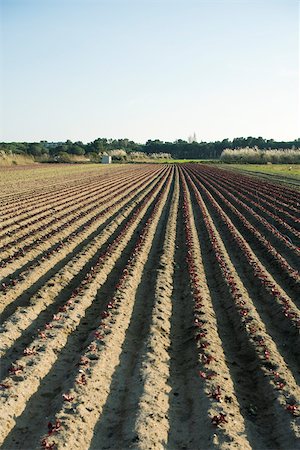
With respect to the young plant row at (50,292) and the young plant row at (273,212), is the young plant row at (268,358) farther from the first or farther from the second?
the young plant row at (273,212)

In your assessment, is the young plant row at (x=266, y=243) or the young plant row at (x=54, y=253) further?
the young plant row at (x=266, y=243)

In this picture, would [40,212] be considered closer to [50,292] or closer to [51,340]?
[50,292]

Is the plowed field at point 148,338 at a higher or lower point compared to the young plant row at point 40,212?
lower

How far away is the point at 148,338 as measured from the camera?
8672 mm

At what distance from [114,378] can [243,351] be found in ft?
8.73

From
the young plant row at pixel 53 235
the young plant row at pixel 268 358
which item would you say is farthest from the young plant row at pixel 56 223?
the young plant row at pixel 268 358

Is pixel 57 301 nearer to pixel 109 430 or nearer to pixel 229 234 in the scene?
pixel 109 430

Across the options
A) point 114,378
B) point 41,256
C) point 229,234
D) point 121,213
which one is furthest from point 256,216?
point 114,378

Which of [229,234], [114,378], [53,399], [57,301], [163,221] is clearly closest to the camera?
[53,399]

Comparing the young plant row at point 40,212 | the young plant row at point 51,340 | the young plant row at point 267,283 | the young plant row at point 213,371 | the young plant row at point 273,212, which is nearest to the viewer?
the young plant row at point 213,371

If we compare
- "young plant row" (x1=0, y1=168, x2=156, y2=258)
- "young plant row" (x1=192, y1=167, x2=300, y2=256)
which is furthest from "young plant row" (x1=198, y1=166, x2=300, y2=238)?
"young plant row" (x1=0, y1=168, x2=156, y2=258)

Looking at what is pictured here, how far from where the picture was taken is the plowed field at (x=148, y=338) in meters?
6.07

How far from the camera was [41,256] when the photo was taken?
1426 centimetres

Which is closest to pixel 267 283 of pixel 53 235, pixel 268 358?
pixel 268 358
